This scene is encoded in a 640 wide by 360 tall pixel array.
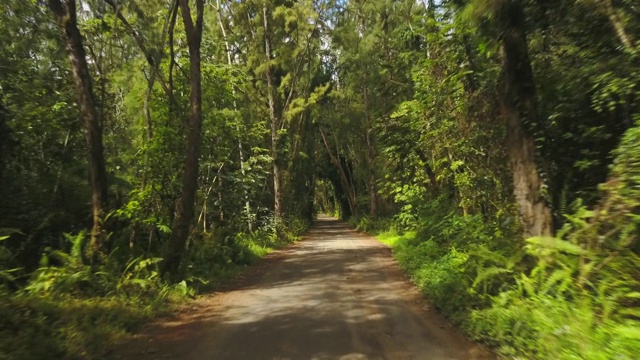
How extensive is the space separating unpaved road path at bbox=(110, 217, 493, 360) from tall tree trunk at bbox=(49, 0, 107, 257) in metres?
2.56

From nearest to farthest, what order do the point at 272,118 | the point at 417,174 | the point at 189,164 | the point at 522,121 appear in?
the point at 522,121, the point at 189,164, the point at 417,174, the point at 272,118

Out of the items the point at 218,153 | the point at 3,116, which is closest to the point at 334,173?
the point at 218,153

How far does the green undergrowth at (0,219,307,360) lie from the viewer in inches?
237

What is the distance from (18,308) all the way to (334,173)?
1648 inches

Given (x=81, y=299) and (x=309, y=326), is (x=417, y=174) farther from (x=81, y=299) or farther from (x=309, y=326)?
(x=81, y=299)

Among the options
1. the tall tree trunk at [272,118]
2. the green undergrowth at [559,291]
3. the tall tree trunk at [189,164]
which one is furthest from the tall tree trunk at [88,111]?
the tall tree trunk at [272,118]

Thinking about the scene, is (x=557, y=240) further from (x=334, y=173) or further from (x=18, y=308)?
(x=334, y=173)

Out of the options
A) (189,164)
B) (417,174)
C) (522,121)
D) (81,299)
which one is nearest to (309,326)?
(81,299)

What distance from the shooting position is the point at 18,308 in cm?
658

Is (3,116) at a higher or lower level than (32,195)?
higher

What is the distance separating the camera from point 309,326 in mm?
7371

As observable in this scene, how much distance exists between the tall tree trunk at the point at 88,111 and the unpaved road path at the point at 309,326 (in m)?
2.56

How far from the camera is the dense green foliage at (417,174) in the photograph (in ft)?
20.0

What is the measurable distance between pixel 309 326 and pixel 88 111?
→ 6.28 metres
